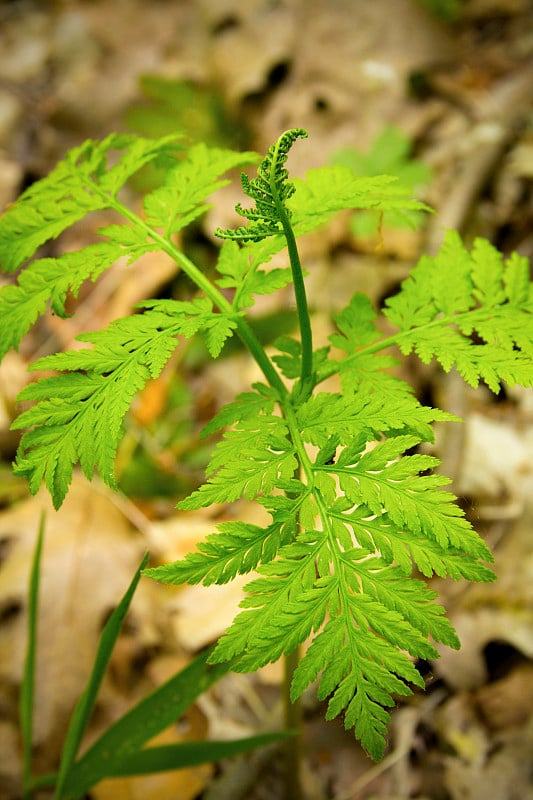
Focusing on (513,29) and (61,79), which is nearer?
(513,29)

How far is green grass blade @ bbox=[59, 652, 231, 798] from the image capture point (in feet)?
4.50

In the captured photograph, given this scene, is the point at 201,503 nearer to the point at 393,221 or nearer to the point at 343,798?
the point at 343,798

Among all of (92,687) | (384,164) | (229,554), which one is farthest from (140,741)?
(384,164)

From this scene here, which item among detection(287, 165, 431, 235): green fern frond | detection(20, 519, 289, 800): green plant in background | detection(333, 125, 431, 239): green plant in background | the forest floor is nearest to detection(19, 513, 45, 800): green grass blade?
detection(20, 519, 289, 800): green plant in background

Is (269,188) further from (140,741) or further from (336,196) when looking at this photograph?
(140,741)

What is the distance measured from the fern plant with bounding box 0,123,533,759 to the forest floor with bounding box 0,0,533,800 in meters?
0.22

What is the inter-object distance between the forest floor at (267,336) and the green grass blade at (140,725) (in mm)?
577

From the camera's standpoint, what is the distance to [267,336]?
275 centimetres

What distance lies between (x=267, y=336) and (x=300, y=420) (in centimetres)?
176

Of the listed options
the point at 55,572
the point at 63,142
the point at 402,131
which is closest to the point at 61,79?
the point at 63,142

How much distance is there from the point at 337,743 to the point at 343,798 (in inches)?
5.7

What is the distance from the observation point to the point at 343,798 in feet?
6.09

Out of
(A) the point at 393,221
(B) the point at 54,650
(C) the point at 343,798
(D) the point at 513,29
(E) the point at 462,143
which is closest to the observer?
(C) the point at 343,798

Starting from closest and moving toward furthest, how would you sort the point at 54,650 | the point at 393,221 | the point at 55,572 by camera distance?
the point at 54,650
the point at 55,572
the point at 393,221
